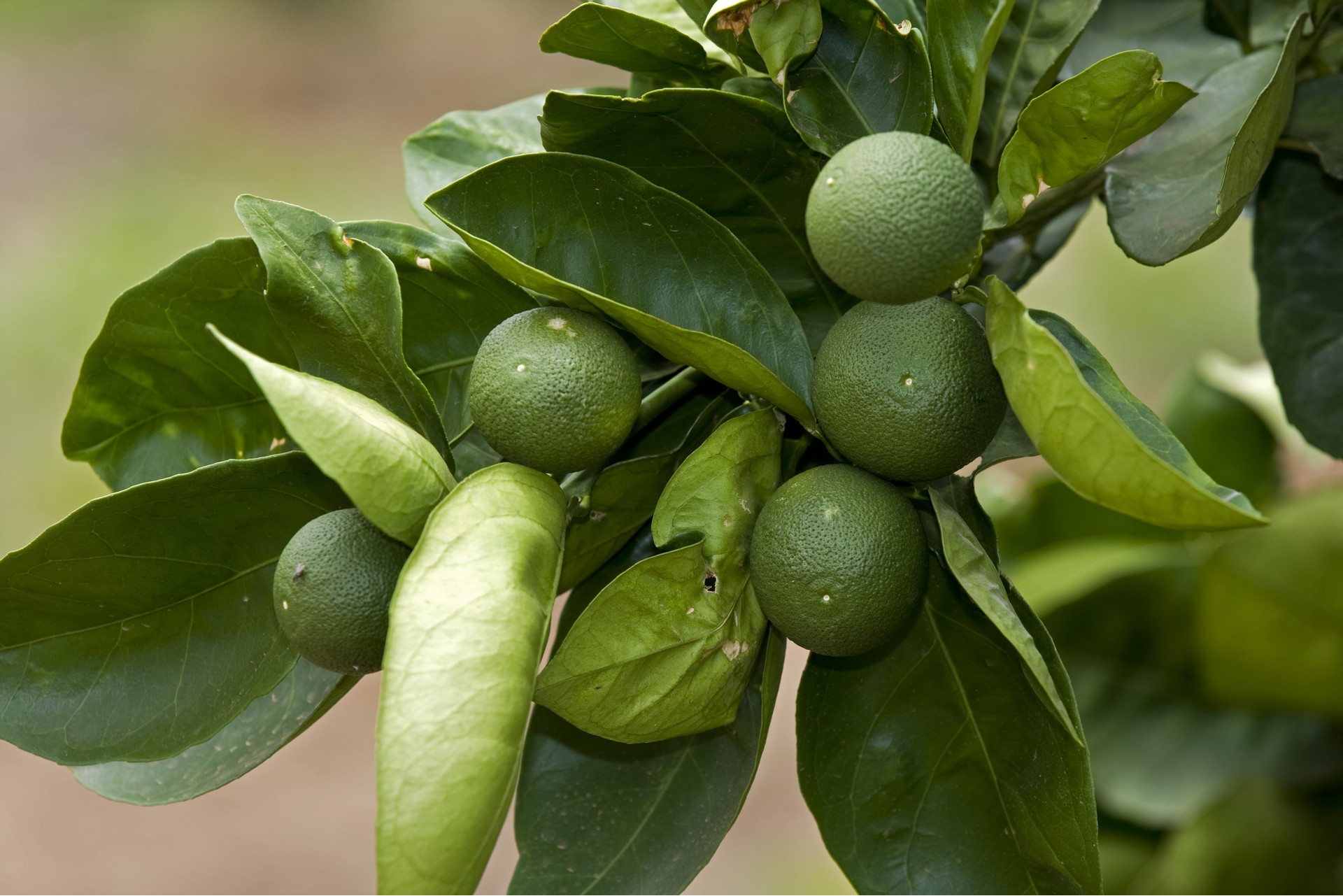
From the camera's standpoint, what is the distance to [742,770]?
0.61 meters

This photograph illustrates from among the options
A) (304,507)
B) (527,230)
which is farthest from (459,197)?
(304,507)

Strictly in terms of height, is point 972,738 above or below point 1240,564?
above

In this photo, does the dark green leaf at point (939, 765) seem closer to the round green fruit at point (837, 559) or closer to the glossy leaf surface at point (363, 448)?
the round green fruit at point (837, 559)

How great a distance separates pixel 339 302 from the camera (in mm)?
533

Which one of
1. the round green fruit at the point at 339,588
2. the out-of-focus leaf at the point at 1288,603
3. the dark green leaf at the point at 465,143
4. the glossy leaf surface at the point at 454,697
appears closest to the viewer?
the glossy leaf surface at the point at 454,697

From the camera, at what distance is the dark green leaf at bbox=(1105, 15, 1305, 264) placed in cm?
56

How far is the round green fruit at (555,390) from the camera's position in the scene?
0.51 meters

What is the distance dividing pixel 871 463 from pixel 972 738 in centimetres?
17

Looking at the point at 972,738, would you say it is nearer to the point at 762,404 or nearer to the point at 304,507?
the point at 762,404

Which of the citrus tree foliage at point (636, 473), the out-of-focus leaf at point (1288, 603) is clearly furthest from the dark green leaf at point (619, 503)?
the out-of-focus leaf at point (1288, 603)

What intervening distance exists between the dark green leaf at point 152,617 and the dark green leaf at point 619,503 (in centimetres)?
12

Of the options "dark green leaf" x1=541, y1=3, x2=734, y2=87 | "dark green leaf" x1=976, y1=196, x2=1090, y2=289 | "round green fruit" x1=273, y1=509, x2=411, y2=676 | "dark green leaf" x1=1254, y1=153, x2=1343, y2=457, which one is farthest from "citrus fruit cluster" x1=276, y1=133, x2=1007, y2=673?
"dark green leaf" x1=1254, y1=153, x2=1343, y2=457

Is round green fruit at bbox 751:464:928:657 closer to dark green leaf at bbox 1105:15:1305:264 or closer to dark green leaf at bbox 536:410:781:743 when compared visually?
dark green leaf at bbox 536:410:781:743

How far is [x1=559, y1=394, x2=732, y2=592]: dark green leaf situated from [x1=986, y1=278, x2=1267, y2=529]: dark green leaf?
6.4 inches
